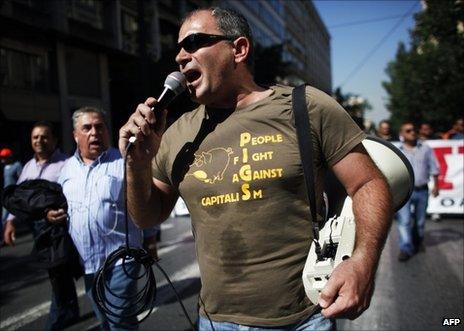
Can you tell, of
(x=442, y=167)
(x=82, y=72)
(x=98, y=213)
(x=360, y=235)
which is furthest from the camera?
(x=82, y=72)

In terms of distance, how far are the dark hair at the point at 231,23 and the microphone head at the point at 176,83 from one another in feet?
0.86

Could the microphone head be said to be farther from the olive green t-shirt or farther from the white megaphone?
the white megaphone

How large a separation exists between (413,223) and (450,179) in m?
3.49

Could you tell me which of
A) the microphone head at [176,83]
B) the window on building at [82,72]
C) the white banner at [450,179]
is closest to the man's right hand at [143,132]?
the microphone head at [176,83]

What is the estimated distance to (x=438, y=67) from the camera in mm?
21672

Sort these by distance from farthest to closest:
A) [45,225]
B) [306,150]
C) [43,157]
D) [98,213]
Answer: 1. [43,157]
2. [45,225]
3. [98,213]
4. [306,150]

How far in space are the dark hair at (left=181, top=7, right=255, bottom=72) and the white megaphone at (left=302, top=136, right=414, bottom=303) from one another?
694 millimetres

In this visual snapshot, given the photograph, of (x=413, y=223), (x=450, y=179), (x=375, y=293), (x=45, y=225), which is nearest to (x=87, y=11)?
(x=450, y=179)

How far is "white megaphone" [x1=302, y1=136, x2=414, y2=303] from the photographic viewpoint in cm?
→ 154

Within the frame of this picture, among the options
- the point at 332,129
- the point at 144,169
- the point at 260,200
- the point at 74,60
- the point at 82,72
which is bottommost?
the point at 260,200

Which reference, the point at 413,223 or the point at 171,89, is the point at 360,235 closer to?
the point at 171,89

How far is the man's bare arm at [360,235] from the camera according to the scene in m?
1.38

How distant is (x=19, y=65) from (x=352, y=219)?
17.3m

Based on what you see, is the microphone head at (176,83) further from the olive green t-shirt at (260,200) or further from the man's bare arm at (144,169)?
the olive green t-shirt at (260,200)
